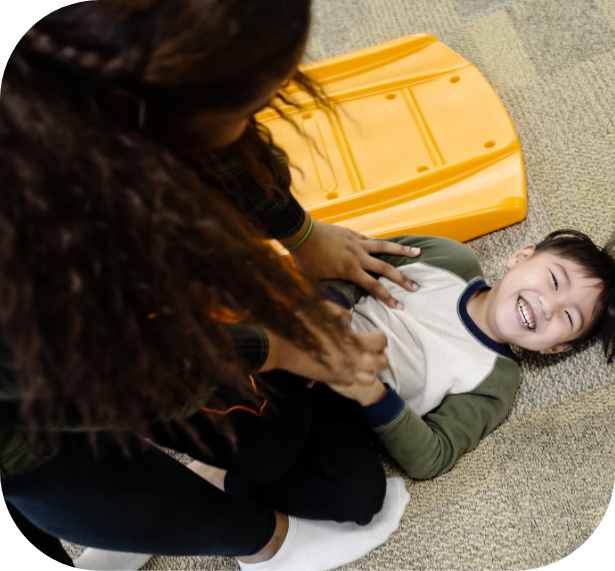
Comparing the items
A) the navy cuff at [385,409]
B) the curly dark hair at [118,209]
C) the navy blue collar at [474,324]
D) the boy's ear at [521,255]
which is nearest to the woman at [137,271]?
the curly dark hair at [118,209]

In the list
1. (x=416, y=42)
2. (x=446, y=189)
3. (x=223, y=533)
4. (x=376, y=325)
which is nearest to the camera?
(x=223, y=533)

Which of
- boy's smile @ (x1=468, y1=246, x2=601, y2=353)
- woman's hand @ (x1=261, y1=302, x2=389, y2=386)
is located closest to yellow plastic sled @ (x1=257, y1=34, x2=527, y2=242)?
boy's smile @ (x1=468, y1=246, x2=601, y2=353)

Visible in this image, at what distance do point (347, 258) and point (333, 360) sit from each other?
307 millimetres

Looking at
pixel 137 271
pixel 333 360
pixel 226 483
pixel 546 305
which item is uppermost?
pixel 137 271

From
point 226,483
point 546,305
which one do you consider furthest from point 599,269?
point 226,483

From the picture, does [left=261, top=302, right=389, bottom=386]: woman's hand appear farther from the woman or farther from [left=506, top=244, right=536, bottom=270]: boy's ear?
[left=506, top=244, right=536, bottom=270]: boy's ear

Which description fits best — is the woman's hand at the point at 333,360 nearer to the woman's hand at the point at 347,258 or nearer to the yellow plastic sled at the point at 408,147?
the woman's hand at the point at 347,258

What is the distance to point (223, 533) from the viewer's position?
0.58m

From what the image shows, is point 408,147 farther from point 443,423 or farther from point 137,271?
point 137,271

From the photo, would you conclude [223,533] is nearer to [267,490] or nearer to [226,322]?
[267,490]

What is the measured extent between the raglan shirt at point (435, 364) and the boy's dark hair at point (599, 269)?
123 mm

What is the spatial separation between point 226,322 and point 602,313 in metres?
0.60

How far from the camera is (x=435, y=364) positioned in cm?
77

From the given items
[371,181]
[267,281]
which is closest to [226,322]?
[267,281]
